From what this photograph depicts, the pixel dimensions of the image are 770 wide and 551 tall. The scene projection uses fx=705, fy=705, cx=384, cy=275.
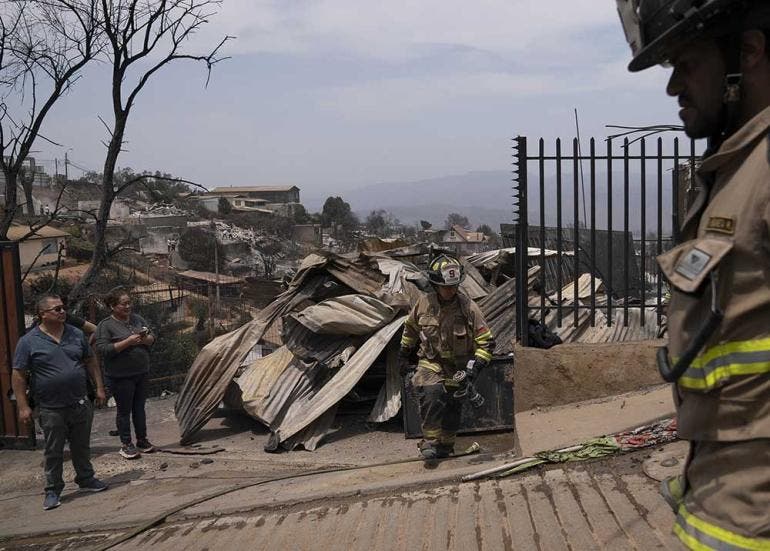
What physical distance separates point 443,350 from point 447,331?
0.53ft

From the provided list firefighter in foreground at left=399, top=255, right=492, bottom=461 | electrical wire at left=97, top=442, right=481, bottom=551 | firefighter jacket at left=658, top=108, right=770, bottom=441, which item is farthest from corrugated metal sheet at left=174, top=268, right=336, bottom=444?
firefighter jacket at left=658, top=108, right=770, bottom=441

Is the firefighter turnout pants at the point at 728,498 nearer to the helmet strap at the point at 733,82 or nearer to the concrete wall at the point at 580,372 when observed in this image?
the helmet strap at the point at 733,82

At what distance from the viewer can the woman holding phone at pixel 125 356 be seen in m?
→ 6.96

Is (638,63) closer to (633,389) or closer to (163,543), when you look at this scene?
(163,543)

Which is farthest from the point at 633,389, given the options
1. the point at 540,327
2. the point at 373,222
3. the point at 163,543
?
the point at 373,222

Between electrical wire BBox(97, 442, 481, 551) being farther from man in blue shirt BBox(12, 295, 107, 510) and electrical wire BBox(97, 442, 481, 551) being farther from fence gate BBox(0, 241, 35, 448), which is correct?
fence gate BBox(0, 241, 35, 448)

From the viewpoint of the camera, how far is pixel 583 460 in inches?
166

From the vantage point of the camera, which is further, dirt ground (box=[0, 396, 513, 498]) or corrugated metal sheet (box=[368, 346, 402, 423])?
corrugated metal sheet (box=[368, 346, 402, 423])

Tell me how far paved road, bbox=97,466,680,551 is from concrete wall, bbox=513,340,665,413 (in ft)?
6.27

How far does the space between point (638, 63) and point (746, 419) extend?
960 mm

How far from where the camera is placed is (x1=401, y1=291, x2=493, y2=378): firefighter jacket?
5.87m

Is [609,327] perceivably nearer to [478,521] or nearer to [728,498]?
[478,521]

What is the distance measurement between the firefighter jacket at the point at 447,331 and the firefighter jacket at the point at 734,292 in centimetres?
427

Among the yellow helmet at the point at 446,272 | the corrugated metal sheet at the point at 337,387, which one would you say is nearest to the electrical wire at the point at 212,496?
the yellow helmet at the point at 446,272
